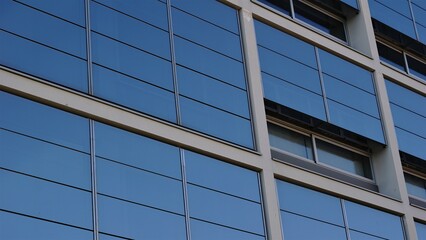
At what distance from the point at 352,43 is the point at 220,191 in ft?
33.0

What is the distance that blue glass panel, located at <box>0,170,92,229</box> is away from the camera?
1883cm

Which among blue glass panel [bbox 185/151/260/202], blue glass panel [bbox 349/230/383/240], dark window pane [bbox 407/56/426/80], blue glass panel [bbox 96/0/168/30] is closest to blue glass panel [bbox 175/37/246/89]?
blue glass panel [bbox 96/0/168/30]

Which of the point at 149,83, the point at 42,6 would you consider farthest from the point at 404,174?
the point at 42,6

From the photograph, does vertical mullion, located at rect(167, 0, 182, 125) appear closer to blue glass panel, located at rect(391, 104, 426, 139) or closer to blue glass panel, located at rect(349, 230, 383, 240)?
blue glass panel, located at rect(349, 230, 383, 240)

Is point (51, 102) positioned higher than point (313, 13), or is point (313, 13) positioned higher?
point (313, 13)

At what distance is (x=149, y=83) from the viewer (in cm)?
2280

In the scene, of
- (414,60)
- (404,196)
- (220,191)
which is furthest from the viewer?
(414,60)

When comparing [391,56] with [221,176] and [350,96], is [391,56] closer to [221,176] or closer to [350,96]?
[350,96]

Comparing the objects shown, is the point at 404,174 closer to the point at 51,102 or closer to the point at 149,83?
the point at 149,83

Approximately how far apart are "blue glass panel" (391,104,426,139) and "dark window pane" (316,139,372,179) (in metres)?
1.61

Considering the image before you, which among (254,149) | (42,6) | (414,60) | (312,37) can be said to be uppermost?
(414,60)

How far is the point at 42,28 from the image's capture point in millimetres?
21250

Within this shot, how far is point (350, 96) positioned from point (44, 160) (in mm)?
11455

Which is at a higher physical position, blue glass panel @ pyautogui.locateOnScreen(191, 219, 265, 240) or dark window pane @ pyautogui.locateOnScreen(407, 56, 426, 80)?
dark window pane @ pyautogui.locateOnScreen(407, 56, 426, 80)
